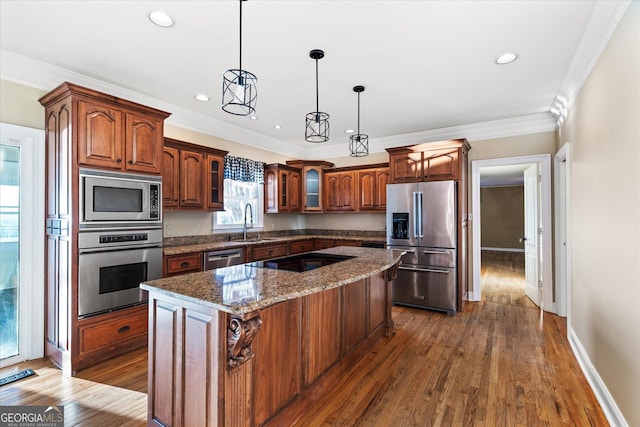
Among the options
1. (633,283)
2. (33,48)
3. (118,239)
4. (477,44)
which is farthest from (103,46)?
(633,283)

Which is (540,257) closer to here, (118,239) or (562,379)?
(562,379)

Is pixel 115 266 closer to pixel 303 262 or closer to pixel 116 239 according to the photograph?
pixel 116 239

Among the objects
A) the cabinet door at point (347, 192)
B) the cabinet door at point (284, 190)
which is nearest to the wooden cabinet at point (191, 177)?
the cabinet door at point (284, 190)

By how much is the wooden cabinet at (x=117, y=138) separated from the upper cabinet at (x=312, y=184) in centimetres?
293

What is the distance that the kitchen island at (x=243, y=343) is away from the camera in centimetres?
154

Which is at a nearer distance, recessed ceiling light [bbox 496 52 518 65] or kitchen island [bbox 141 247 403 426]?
kitchen island [bbox 141 247 403 426]

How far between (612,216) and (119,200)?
395 centimetres

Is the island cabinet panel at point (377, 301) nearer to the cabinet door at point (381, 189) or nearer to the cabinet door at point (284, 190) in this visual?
the cabinet door at point (381, 189)

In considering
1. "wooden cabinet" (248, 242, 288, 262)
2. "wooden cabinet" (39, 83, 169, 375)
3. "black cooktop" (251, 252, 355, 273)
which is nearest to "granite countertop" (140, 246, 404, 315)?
"black cooktop" (251, 252, 355, 273)

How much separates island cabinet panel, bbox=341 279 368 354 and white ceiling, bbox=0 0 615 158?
81.1 inches

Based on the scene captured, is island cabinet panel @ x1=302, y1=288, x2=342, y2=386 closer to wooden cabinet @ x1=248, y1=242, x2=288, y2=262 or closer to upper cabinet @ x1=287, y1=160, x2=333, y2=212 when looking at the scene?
wooden cabinet @ x1=248, y1=242, x2=288, y2=262

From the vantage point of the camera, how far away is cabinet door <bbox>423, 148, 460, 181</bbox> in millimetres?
4328

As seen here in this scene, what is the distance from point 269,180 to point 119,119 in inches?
111

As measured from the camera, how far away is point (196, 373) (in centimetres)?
162
